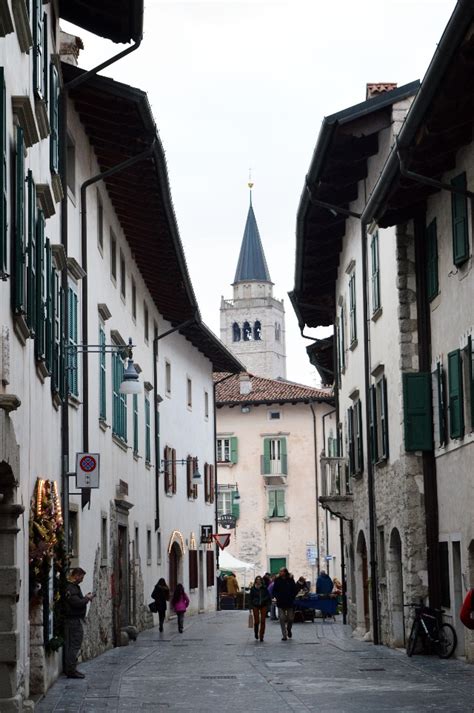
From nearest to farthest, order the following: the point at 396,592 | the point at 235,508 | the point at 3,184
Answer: the point at 3,184, the point at 396,592, the point at 235,508

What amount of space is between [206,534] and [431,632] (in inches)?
935

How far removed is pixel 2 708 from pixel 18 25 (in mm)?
6102

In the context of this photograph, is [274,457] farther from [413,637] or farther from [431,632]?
[431,632]

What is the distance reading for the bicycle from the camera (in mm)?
21688

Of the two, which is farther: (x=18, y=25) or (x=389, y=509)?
(x=389, y=509)

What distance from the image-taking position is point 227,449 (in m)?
66.6

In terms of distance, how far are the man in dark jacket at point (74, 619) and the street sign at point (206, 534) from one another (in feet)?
84.4

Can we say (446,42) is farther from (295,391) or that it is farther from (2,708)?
(295,391)

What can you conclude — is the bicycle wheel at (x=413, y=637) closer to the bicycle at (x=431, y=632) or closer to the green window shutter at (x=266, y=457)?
the bicycle at (x=431, y=632)

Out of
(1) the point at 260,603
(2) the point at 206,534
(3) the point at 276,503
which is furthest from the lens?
(3) the point at 276,503

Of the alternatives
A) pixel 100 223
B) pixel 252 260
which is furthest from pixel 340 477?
pixel 252 260

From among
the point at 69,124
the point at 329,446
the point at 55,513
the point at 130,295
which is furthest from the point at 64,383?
the point at 329,446

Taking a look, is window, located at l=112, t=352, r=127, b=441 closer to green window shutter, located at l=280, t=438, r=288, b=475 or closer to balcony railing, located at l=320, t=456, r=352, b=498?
balcony railing, located at l=320, t=456, r=352, b=498

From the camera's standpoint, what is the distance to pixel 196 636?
31.4m
